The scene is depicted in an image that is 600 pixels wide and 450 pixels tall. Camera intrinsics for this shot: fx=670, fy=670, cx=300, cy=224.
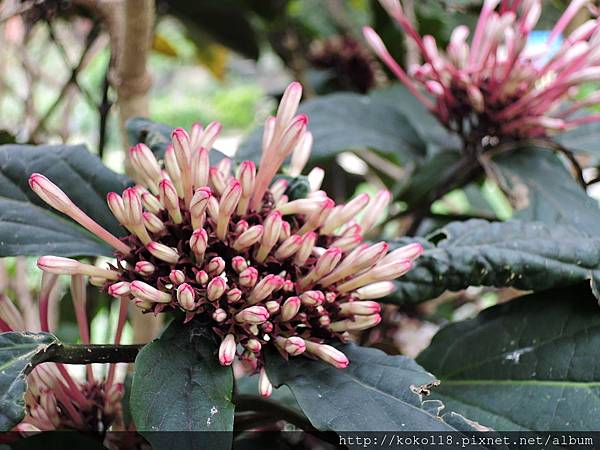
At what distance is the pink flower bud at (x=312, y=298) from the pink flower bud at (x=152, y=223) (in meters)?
0.11

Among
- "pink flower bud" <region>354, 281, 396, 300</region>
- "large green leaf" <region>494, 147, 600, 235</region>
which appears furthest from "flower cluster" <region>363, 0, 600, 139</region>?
"pink flower bud" <region>354, 281, 396, 300</region>

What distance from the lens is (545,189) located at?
713mm

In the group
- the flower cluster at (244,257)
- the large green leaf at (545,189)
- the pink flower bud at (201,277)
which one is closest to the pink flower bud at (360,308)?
the flower cluster at (244,257)

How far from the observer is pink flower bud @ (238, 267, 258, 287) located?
0.43 metres

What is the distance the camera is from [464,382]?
1.82 ft

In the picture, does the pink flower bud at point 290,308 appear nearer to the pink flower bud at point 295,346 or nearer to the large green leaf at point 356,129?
the pink flower bud at point 295,346

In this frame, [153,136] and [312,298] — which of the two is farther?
[153,136]

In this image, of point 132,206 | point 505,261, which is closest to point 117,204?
point 132,206

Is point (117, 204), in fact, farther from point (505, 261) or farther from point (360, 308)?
point (505, 261)

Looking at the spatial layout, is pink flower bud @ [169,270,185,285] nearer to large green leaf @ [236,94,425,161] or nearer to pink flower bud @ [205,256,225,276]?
pink flower bud @ [205,256,225,276]

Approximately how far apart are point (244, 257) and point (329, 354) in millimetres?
89

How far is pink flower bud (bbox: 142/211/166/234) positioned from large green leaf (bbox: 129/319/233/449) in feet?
0.22

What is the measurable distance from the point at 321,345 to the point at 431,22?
93 centimetres

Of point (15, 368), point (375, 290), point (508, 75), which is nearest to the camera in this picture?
point (15, 368)
